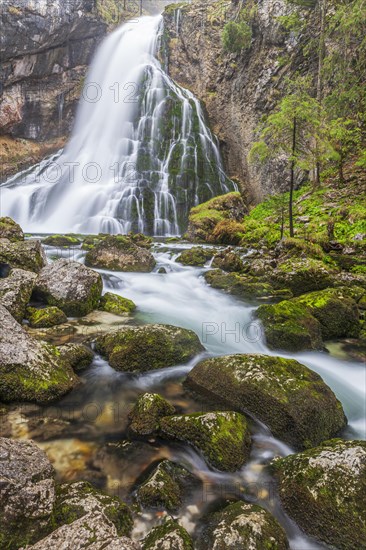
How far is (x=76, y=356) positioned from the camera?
17.6ft

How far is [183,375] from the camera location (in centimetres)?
551

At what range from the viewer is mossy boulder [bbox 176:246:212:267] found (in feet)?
44.2

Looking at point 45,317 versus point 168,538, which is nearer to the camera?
point 168,538

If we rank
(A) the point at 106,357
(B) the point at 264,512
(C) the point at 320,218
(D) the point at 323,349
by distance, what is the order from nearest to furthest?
(B) the point at 264,512 < (A) the point at 106,357 < (D) the point at 323,349 < (C) the point at 320,218

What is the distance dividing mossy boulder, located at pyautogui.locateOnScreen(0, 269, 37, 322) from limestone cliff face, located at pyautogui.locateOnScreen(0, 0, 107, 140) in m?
30.6

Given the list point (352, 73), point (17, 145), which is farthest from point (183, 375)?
point (17, 145)

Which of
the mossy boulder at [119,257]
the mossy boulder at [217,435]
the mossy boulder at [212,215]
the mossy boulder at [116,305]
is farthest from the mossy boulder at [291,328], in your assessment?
the mossy boulder at [212,215]

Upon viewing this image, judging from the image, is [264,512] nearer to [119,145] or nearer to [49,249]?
[49,249]

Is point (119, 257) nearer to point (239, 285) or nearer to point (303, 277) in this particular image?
point (239, 285)

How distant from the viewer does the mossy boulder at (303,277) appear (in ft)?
31.1

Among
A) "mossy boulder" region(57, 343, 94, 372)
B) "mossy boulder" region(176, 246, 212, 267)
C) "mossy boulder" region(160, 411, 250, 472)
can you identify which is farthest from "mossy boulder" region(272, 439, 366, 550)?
"mossy boulder" region(176, 246, 212, 267)

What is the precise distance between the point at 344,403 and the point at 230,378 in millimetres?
2128

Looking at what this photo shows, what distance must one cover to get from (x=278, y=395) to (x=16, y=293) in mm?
5476

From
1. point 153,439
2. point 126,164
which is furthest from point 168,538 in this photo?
point 126,164
